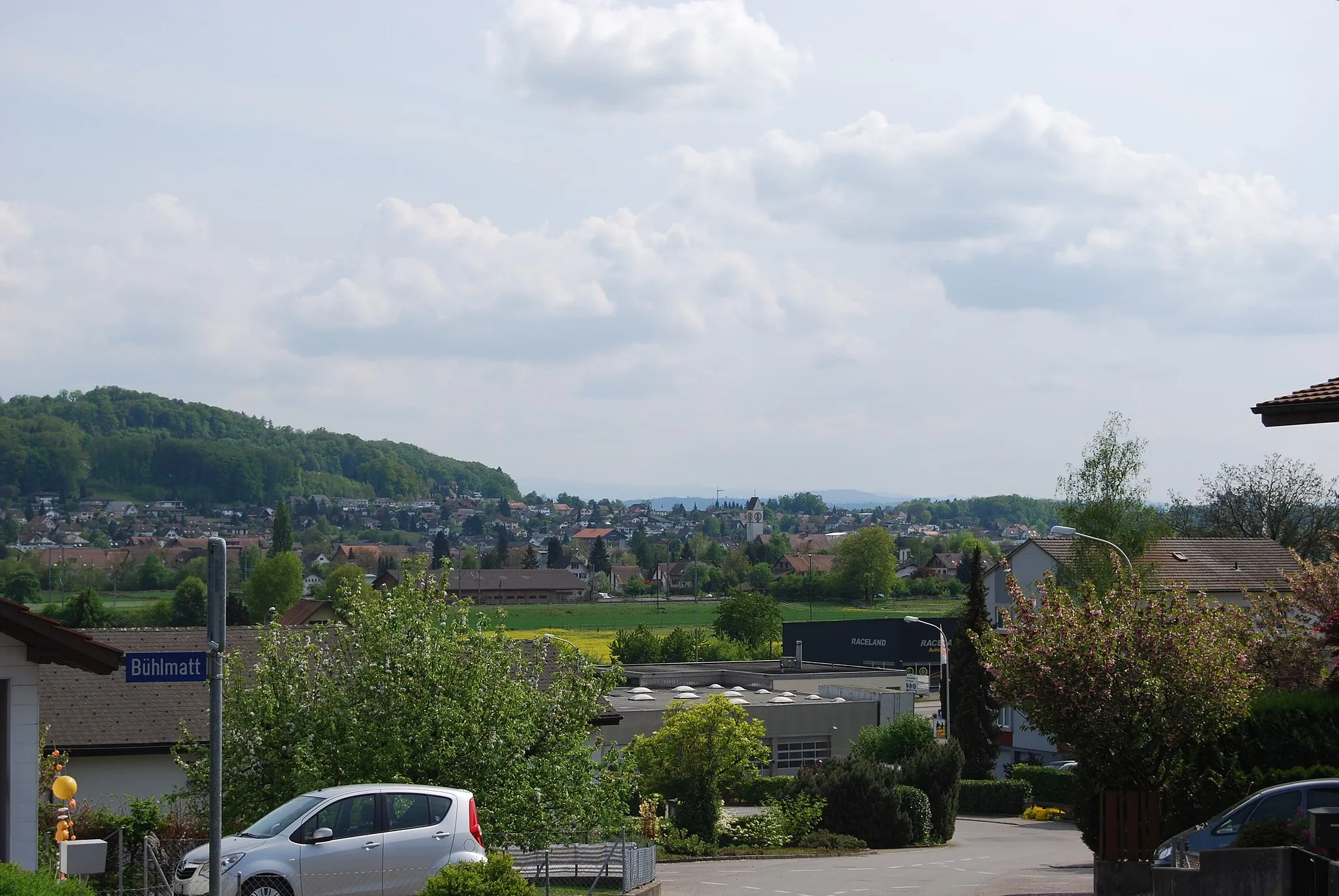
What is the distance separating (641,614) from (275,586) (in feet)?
133

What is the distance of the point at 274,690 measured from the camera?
21.1 meters

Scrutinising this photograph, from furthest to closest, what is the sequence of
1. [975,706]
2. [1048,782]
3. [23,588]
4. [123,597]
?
[123,597] → [23,588] → [975,706] → [1048,782]

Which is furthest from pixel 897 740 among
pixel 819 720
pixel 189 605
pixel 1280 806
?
pixel 189 605

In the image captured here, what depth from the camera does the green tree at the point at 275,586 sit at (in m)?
143

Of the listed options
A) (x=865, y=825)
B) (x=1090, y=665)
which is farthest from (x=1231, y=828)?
(x=865, y=825)

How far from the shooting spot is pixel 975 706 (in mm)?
56906

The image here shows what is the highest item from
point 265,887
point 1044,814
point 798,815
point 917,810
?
point 265,887

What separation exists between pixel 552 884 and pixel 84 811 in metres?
6.82

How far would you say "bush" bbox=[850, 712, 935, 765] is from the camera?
155 ft

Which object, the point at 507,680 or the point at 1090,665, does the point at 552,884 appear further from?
the point at 1090,665

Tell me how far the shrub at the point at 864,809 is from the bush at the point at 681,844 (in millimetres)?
4995

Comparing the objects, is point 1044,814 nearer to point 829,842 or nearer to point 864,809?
point 864,809

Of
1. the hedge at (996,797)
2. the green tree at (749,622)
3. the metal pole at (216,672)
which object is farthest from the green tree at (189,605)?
the metal pole at (216,672)

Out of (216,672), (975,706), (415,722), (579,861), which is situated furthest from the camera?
(975,706)
